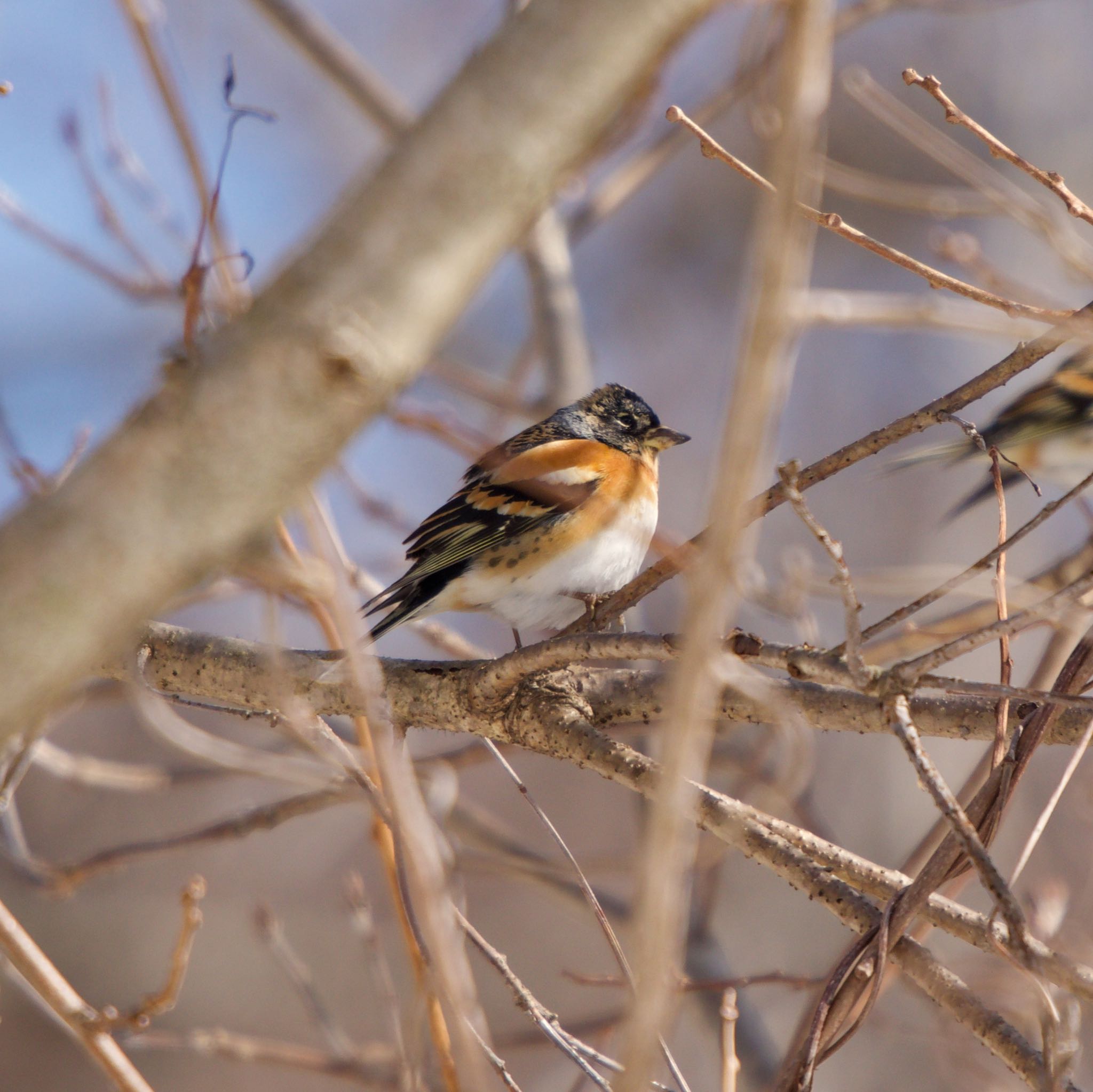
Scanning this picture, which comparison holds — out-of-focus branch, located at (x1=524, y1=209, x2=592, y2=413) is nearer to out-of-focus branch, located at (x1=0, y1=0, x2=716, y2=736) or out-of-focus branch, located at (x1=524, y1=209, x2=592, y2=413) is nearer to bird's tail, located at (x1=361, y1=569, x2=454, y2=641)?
bird's tail, located at (x1=361, y1=569, x2=454, y2=641)

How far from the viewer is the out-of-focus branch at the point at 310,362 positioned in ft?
2.46

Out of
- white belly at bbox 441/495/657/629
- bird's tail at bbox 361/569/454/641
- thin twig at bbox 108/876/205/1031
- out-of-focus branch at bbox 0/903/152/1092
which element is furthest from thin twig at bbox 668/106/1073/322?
white belly at bbox 441/495/657/629

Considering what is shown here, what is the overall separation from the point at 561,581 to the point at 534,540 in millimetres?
151

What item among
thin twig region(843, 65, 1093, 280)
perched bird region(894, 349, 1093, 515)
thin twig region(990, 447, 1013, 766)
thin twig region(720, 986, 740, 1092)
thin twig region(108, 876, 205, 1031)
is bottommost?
thin twig region(108, 876, 205, 1031)

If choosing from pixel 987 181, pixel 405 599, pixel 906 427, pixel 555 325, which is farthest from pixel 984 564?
pixel 555 325

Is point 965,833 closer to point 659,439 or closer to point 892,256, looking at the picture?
point 892,256

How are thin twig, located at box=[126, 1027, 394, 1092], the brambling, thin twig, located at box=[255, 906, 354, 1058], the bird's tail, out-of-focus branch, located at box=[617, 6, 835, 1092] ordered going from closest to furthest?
1. out-of-focus branch, located at box=[617, 6, 835, 1092]
2. thin twig, located at box=[126, 1027, 394, 1092]
3. thin twig, located at box=[255, 906, 354, 1058]
4. the bird's tail
5. the brambling

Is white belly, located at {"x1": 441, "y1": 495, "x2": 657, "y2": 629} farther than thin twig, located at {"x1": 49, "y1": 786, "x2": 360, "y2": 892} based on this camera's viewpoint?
Yes

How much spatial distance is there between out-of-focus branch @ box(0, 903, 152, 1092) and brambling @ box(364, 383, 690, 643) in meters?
1.50

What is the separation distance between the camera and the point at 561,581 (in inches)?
125

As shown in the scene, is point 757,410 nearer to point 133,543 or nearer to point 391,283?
point 391,283

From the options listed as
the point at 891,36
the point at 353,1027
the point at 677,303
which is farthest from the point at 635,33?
the point at 891,36

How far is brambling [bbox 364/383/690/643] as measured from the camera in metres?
3.16

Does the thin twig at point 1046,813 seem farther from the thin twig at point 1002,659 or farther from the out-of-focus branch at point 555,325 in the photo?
the out-of-focus branch at point 555,325
